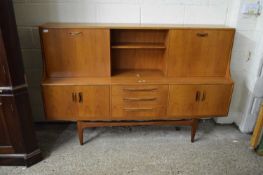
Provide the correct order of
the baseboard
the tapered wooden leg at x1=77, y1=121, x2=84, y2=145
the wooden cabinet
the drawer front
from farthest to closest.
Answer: the tapered wooden leg at x1=77, y1=121, x2=84, y2=145, the drawer front, the baseboard, the wooden cabinet

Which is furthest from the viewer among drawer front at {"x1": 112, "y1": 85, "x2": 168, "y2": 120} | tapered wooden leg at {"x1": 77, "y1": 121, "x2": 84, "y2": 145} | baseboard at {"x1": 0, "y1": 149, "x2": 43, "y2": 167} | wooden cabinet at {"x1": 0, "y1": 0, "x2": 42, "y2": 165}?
tapered wooden leg at {"x1": 77, "y1": 121, "x2": 84, "y2": 145}

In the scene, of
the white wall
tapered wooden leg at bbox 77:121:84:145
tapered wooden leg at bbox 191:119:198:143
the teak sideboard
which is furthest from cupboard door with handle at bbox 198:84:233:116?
tapered wooden leg at bbox 77:121:84:145

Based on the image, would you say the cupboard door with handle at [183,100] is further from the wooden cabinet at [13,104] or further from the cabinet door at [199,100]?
the wooden cabinet at [13,104]

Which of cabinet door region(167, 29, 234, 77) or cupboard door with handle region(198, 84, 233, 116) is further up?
cabinet door region(167, 29, 234, 77)

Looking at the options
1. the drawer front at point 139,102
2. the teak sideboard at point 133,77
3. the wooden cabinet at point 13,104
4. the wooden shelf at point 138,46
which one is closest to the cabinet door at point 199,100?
the teak sideboard at point 133,77

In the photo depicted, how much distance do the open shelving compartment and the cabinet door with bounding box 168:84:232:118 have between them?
29 centimetres

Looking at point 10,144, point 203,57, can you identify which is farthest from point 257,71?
point 10,144

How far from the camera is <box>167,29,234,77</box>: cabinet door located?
6.51 ft

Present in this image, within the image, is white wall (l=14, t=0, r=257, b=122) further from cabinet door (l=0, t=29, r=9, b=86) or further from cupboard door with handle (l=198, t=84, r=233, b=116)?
cabinet door (l=0, t=29, r=9, b=86)

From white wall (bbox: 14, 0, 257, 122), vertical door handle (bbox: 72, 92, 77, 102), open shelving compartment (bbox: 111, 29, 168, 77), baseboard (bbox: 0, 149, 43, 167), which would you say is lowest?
baseboard (bbox: 0, 149, 43, 167)

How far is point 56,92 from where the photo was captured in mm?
1959

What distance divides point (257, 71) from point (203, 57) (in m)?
0.67

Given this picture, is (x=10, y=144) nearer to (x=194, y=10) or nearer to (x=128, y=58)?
(x=128, y=58)

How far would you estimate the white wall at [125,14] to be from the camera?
215 centimetres
